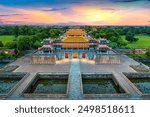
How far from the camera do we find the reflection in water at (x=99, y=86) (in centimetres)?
1619

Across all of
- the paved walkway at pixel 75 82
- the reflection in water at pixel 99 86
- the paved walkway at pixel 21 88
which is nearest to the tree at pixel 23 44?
the paved walkway at pixel 75 82

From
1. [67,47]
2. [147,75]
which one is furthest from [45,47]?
[147,75]

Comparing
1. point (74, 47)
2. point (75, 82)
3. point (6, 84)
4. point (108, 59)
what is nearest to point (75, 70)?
point (75, 82)

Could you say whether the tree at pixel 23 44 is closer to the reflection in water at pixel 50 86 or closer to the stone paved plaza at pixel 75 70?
the stone paved plaza at pixel 75 70

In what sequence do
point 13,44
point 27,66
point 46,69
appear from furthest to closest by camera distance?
1. point 13,44
2. point 27,66
3. point 46,69

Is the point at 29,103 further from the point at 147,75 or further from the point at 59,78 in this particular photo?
the point at 147,75

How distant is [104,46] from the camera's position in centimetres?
2564

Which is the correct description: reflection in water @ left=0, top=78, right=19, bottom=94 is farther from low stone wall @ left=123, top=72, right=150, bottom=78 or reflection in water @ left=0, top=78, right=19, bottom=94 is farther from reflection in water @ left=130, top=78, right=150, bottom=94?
reflection in water @ left=130, top=78, right=150, bottom=94

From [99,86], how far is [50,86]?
3810 mm

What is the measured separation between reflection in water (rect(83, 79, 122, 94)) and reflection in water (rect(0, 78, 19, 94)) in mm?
5670

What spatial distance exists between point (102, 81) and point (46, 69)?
556 centimetres

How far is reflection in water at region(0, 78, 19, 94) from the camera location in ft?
54.4

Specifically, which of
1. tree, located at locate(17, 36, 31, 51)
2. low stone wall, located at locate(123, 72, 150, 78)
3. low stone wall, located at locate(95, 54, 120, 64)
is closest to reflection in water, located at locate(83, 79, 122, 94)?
low stone wall, located at locate(123, 72, 150, 78)

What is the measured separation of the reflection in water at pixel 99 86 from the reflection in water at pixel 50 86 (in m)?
1.69
